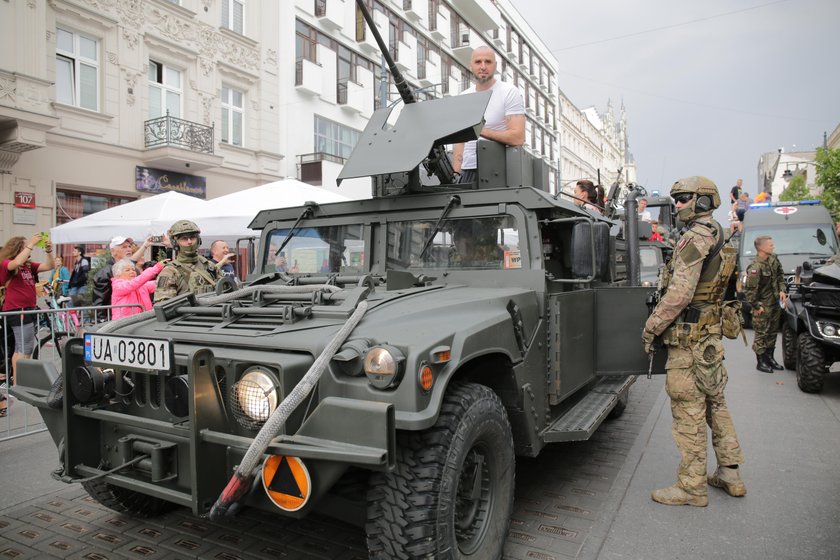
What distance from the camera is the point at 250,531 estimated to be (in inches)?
129

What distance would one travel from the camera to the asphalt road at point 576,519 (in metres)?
3.11

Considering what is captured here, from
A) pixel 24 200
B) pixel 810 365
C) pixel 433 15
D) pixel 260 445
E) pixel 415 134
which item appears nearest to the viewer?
pixel 260 445

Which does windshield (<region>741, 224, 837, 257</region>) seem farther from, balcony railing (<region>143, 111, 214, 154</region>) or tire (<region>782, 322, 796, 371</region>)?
balcony railing (<region>143, 111, 214, 154</region>)

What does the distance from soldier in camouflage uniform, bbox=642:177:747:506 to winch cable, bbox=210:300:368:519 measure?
2475 millimetres

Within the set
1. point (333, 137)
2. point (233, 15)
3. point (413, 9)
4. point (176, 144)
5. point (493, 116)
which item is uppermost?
point (413, 9)

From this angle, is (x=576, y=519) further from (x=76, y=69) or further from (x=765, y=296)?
(x=76, y=69)

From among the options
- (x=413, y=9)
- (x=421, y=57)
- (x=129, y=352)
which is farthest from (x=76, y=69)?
(x=421, y=57)

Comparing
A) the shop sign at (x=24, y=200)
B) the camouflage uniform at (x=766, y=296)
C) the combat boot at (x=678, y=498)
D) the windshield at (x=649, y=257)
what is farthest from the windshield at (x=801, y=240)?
the shop sign at (x=24, y=200)

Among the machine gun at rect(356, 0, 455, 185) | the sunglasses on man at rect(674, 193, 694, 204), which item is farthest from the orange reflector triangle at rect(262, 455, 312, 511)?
the sunglasses on man at rect(674, 193, 694, 204)

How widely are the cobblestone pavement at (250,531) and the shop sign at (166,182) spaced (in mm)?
12000

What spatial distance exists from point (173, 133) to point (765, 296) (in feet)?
42.7

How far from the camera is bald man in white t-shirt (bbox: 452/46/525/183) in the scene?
457 cm

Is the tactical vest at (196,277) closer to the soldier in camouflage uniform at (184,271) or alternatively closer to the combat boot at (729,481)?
the soldier in camouflage uniform at (184,271)

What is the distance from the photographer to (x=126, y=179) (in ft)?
46.7
